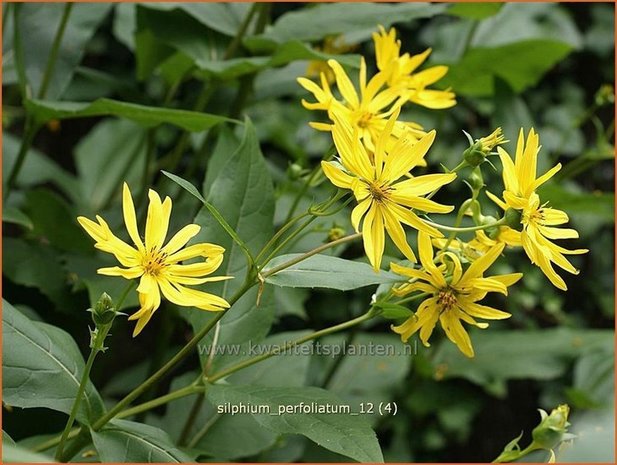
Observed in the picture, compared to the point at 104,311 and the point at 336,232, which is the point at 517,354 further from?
the point at 104,311

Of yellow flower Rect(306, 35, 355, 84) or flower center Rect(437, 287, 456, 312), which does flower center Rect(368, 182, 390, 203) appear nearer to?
flower center Rect(437, 287, 456, 312)

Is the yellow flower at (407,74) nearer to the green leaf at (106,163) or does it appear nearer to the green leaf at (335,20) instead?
the green leaf at (335,20)

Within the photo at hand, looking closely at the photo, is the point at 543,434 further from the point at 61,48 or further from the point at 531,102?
the point at 531,102

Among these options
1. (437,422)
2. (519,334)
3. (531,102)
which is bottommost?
(437,422)

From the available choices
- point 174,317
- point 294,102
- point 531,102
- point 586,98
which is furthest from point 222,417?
point 586,98

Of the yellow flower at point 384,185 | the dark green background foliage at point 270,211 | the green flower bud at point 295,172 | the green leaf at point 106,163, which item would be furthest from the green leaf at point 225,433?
the green leaf at point 106,163

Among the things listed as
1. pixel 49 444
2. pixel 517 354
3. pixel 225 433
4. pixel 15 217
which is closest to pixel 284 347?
pixel 49 444
